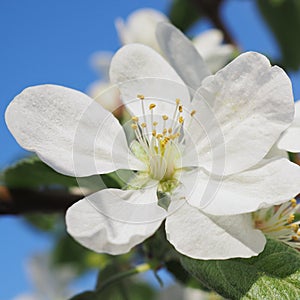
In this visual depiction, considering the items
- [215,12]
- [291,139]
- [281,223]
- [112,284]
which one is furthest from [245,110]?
[215,12]

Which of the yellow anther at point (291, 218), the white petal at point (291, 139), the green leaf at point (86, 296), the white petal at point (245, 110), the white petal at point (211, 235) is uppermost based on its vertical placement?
Answer: the white petal at point (245, 110)

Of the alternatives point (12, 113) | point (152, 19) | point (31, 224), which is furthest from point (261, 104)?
point (31, 224)

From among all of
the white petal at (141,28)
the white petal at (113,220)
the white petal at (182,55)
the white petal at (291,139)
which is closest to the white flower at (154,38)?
the white petal at (141,28)

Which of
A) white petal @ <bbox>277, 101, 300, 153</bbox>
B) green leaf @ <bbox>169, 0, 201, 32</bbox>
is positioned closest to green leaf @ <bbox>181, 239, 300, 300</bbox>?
white petal @ <bbox>277, 101, 300, 153</bbox>

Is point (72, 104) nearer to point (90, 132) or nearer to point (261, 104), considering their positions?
point (90, 132)

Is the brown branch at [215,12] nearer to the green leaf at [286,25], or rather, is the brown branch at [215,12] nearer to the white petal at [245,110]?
the green leaf at [286,25]

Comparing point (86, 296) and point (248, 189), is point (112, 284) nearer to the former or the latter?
point (86, 296)
